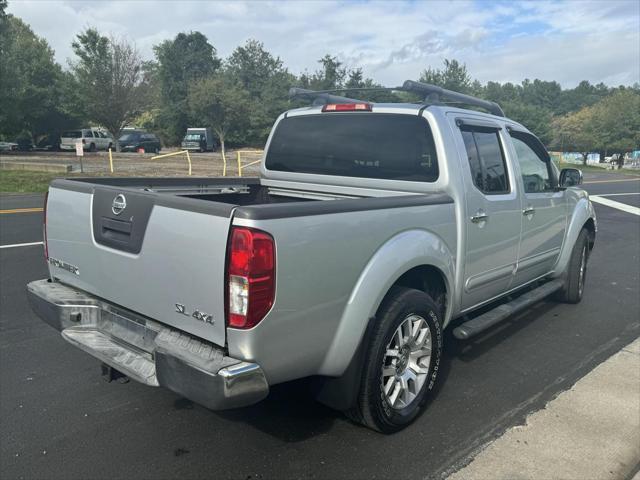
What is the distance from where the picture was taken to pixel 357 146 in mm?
4113

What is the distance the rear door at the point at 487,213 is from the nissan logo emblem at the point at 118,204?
2.17m

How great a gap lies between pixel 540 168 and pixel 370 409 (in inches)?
121

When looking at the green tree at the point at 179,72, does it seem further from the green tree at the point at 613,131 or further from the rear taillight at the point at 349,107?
the rear taillight at the point at 349,107

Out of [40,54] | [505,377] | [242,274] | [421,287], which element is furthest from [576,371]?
[40,54]

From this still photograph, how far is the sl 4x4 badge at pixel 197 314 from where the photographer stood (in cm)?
248

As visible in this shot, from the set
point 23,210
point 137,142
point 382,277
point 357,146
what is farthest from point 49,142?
point 382,277

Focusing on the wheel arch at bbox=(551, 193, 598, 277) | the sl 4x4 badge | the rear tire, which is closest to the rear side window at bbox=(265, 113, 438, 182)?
the sl 4x4 badge

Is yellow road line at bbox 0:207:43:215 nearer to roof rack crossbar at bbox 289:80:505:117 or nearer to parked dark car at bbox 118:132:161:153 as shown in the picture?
roof rack crossbar at bbox 289:80:505:117

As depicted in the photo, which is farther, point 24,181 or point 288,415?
point 24,181

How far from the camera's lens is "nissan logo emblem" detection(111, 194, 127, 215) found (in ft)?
9.43

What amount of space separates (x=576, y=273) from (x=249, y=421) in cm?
402

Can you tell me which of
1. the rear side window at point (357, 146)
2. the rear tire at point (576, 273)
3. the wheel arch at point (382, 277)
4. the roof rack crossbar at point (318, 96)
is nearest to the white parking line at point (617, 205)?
the rear tire at point (576, 273)

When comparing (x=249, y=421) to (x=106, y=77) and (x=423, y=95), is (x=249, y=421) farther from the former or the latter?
(x=106, y=77)

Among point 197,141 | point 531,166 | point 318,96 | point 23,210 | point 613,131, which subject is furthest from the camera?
point 613,131
